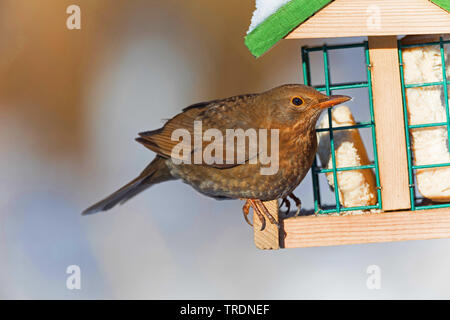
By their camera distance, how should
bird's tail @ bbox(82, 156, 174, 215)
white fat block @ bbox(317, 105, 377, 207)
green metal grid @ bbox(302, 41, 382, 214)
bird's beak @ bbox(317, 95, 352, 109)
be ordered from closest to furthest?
1. bird's beak @ bbox(317, 95, 352, 109)
2. green metal grid @ bbox(302, 41, 382, 214)
3. white fat block @ bbox(317, 105, 377, 207)
4. bird's tail @ bbox(82, 156, 174, 215)

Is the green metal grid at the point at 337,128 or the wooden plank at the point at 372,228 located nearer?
the wooden plank at the point at 372,228

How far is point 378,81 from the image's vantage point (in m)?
3.80

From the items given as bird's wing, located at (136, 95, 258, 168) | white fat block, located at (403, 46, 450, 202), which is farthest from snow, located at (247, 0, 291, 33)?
white fat block, located at (403, 46, 450, 202)

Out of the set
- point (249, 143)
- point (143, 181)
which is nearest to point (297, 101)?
point (249, 143)

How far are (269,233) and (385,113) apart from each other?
2.81ft

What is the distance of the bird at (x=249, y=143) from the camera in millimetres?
3920

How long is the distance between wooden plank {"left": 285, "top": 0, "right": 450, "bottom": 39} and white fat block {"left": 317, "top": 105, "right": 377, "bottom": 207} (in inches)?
27.9

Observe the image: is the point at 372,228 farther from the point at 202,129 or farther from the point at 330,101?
the point at 202,129

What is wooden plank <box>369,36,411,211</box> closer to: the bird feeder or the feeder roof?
the bird feeder

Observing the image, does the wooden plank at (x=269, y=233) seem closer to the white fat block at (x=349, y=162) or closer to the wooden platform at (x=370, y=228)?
the wooden platform at (x=370, y=228)

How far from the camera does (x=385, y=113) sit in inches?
150

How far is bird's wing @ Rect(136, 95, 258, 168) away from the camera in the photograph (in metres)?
4.12

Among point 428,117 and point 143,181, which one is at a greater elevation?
point 428,117

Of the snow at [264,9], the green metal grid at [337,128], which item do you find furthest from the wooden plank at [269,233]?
the snow at [264,9]
